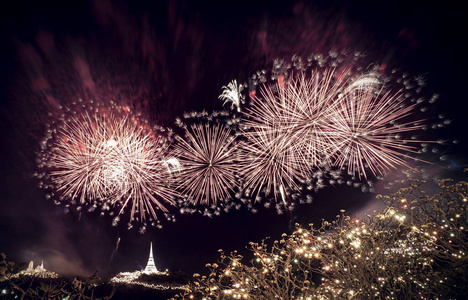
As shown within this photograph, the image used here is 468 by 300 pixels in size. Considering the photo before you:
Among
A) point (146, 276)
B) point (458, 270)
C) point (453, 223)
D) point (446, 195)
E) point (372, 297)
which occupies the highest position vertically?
point (146, 276)

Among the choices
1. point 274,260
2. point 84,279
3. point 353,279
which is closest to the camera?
point 84,279

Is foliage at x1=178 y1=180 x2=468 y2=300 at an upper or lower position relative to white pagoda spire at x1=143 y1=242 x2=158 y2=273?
lower

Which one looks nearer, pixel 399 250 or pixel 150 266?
pixel 399 250

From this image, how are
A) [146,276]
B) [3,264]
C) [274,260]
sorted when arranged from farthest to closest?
[146,276] → [274,260] → [3,264]

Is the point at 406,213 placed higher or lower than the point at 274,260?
higher

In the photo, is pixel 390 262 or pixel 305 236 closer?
pixel 390 262

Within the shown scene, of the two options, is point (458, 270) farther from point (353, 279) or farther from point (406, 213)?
point (353, 279)

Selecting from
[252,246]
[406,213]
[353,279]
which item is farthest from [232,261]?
[406,213]

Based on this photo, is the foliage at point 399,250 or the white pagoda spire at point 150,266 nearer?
the foliage at point 399,250

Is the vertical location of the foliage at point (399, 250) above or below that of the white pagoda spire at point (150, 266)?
below

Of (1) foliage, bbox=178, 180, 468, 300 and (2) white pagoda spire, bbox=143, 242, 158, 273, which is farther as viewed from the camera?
(2) white pagoda spire, bbox=143, 242, 158, 273
